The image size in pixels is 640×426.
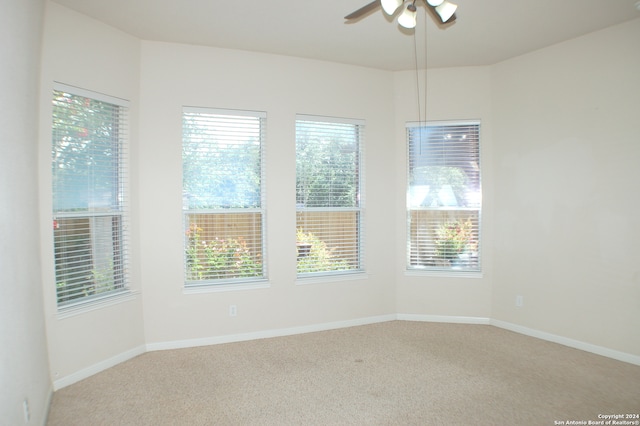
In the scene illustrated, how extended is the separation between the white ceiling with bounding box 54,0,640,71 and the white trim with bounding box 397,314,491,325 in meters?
3.01

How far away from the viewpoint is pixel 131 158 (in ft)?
12.5

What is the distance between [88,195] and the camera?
11.5 ft

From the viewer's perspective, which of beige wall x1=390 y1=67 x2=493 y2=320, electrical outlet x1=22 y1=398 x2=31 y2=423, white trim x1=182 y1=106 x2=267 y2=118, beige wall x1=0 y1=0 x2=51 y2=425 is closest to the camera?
beige wall x1=0 y1=0 x2=51 y2=425

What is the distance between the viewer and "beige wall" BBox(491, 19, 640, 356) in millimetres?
3682

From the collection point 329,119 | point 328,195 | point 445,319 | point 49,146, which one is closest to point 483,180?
point 445,319

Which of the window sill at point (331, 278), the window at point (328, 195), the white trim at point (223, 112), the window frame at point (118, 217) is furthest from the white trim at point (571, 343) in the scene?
the window frame at point (118, 217)

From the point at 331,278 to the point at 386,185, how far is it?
1311mm

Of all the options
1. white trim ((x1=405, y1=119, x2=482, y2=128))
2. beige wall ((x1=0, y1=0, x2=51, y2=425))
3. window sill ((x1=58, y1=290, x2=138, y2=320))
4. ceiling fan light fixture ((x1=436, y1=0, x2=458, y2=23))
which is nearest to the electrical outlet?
beige wall ((x1=0, y1=0, x2=51, y2=425))

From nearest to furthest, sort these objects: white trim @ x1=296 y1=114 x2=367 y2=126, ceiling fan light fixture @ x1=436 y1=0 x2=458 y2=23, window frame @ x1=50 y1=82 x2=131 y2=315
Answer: ceiling fan light fixture @ x1=436 y1=0 x2=458 y2=23, window frame @ x1=50 y1=82 x2=131 y2=315, white trim @ x1=296 y1=114 x2=367 y2=126

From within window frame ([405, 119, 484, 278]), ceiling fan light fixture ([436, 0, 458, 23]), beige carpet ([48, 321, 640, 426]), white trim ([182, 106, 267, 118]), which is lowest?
beige carpet ([48, 321, 640, 426])

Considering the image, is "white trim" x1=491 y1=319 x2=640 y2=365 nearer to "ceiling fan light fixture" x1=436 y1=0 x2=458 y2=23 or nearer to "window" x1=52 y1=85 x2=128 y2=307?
"ceiling fan light fixture" x1=436 y1=0 x2=458 y2=23

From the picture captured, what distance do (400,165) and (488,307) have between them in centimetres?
199

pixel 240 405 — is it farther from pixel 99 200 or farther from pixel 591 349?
pixel 591 349

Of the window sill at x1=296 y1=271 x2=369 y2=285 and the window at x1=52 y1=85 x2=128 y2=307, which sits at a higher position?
the window at x1=52 y1=85 x2=128 y2=307
